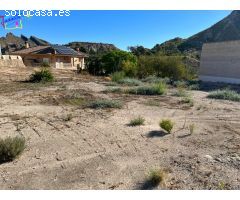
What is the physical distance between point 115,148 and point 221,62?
1017 inches

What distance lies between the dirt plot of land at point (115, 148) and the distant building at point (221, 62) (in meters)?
18.3

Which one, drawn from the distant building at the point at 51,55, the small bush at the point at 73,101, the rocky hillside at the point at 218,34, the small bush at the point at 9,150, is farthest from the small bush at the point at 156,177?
the rocky hillside at the point at 218,34

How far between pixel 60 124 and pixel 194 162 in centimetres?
387

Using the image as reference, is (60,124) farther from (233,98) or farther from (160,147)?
(233,98)

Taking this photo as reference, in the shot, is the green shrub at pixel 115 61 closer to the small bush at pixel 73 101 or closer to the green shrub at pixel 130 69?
the green shrub at pixel 130 69

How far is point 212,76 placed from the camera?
1227 inches

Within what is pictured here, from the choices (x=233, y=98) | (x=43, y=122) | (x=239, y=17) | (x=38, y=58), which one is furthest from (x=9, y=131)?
(x=239, y=17)

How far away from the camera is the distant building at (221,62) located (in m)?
27.8

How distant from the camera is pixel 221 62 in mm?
29953

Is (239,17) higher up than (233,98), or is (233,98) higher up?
(239,17)

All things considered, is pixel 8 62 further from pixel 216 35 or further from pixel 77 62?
pixel 216 35

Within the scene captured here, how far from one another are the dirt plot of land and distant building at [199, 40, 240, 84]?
1825 centimetres

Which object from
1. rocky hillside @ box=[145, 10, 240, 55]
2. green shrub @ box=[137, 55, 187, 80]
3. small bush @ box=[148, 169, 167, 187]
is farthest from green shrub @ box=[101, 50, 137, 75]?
rocky hillside @ box=[145, 10, 240, 55]

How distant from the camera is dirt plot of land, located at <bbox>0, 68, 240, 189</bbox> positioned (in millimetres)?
4902
